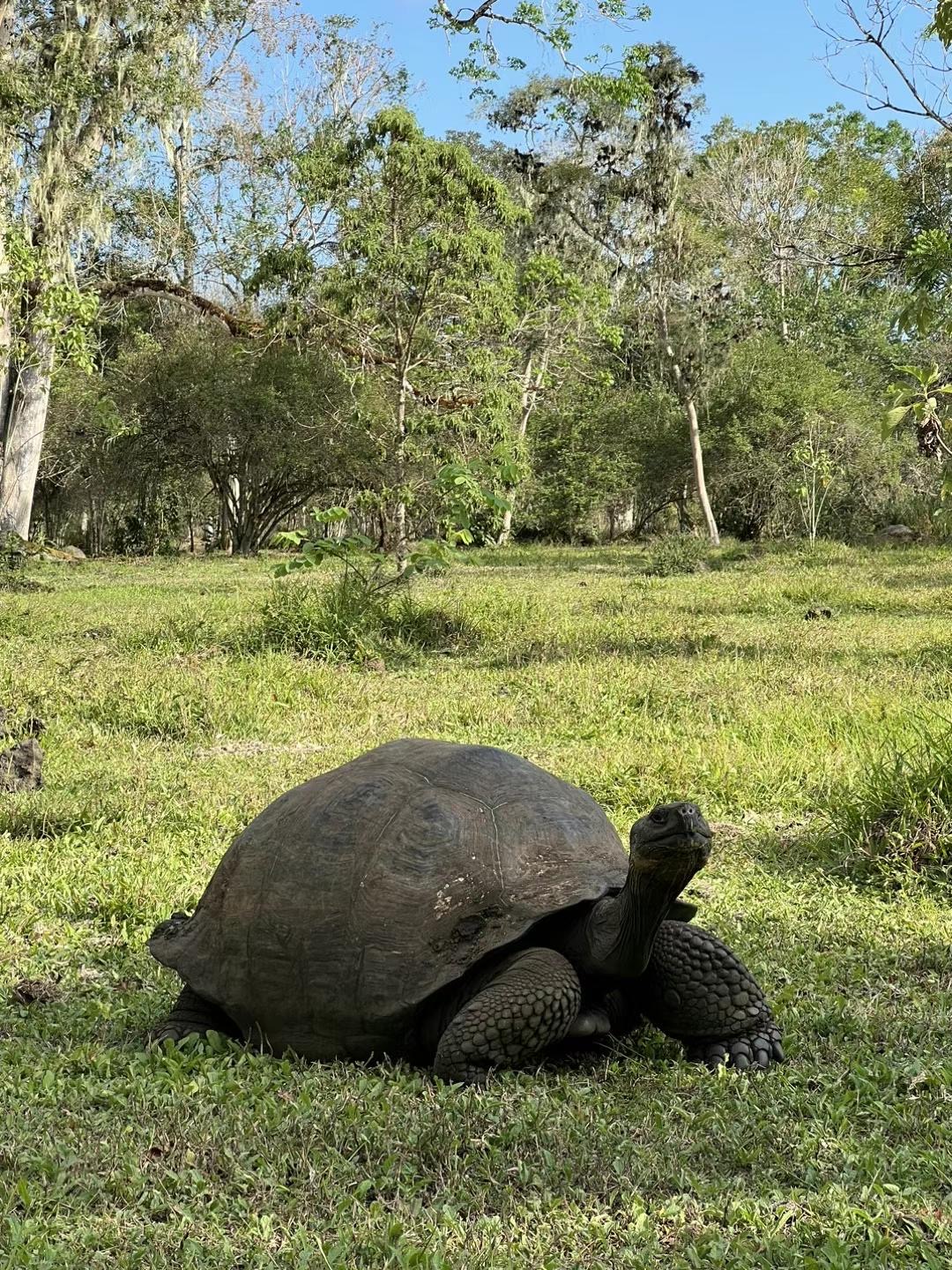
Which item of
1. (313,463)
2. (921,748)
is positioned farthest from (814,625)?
(313,463)

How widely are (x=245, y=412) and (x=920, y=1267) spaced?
25.8 metres

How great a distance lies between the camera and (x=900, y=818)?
5219 millimetres

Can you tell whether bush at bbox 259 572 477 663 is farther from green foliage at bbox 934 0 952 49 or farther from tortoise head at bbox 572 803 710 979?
tortoise head at bbox 572 803 710 979

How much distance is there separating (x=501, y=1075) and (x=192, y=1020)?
3.29 ft

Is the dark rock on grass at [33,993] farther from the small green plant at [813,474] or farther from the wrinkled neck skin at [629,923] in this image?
the small green plant at [813,474]

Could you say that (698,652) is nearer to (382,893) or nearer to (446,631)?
(446,631)

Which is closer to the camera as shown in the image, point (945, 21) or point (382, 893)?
point (382, 893)

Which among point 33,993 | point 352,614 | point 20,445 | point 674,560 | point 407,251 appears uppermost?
point 407,251

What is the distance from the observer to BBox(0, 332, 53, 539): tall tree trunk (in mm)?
24531

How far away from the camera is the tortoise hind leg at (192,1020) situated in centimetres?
364

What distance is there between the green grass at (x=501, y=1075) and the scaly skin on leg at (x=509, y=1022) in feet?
0.24

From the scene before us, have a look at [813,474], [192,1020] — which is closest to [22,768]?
[192,1020]

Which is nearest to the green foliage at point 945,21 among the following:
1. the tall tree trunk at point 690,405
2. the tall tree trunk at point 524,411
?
the tall tree trunk at point 690,405

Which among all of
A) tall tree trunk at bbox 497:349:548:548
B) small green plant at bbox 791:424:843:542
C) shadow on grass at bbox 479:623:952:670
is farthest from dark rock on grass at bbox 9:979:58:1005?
tall tree trunk at bbox 497:349:548:548
